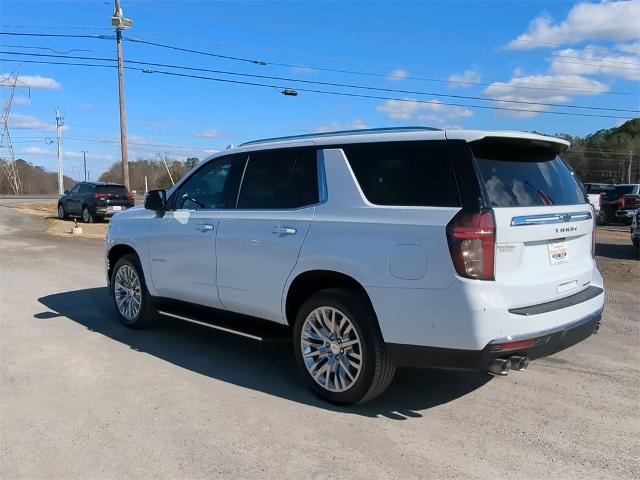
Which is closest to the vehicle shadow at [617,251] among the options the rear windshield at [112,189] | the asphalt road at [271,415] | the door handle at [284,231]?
the asphalt road at [271,415]

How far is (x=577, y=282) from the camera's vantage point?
4152mm

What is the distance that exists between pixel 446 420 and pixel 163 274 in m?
3.19

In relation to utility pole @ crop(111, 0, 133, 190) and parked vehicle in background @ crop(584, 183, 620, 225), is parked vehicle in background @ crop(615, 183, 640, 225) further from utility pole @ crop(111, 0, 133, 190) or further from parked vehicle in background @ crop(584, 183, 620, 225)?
utility pole @ crop(111, 0, 133, 190)

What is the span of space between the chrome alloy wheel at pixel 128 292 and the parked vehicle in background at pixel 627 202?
70.2 feet

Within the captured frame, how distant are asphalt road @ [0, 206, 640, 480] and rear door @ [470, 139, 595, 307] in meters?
0.92

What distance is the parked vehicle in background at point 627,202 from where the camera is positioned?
22672 millimetres

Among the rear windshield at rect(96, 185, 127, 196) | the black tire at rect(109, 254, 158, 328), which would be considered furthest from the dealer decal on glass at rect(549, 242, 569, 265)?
the rear windshield at rect(96, 185, 127, 196)

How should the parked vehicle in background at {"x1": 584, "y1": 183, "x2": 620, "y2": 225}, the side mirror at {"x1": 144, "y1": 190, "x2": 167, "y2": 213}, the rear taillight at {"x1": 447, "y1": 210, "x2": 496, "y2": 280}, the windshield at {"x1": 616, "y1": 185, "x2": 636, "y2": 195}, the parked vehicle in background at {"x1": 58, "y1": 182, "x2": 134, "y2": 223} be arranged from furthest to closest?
the windshield at {"x1": 616, "y1": 185, "x2": 636, "y2": 195} → the parked vehicle in background at {"x1": 584, "y1": 183, "x2": 620, "y2": 225} → the parked vehicle in background at {"x1": 58, "y1": 182, "x2": 134, "y2": 223} → the side mirror at {"x1": 144, "y1": 190, "x2": 167, "y2": 213} → the rear taillight at {"x1": 447, "y1": 210, "x2": 496, "y2": 280}

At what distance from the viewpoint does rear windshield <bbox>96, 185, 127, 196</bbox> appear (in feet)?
74.4

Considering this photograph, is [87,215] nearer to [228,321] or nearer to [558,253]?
[228,321]

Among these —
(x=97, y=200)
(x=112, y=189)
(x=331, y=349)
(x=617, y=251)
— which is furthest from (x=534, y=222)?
(x=112, y=189)

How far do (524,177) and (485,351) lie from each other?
128 cm

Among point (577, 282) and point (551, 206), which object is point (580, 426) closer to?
point (577, 282)

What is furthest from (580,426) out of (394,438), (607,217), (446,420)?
(607,217)
